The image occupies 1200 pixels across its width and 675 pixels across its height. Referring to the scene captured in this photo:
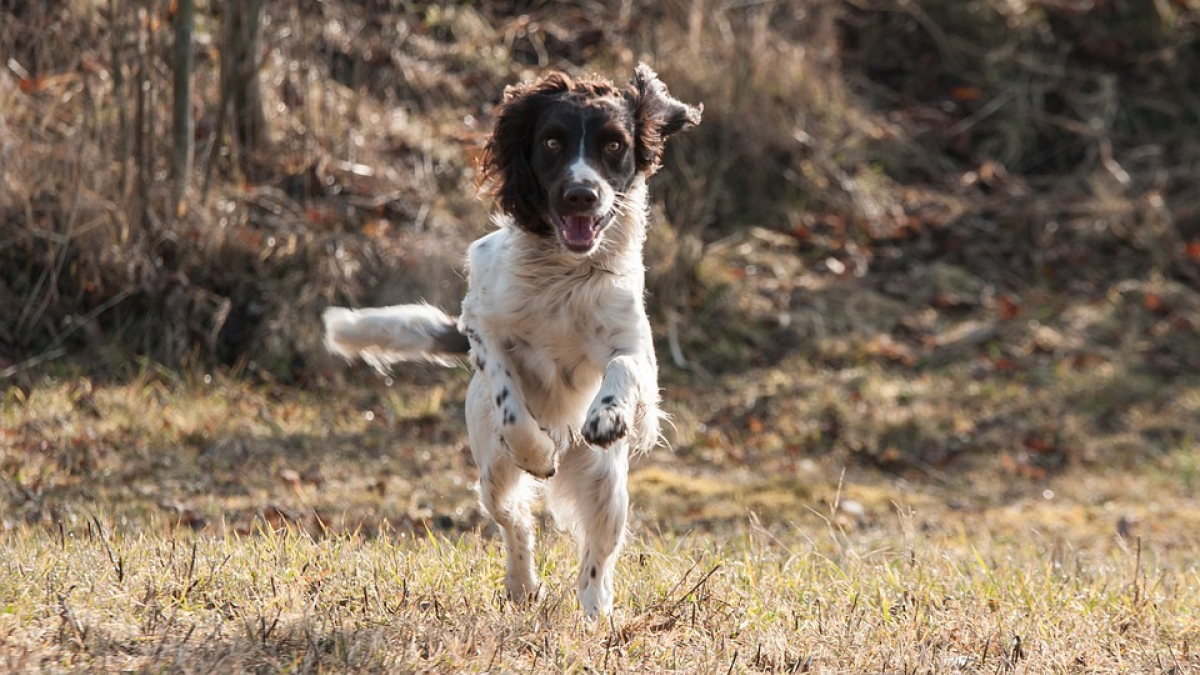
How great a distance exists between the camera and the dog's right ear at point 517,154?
5.01 meters

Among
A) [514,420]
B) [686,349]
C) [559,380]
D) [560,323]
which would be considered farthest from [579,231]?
[686,349]

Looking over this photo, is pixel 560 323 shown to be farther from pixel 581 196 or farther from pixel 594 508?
pixel 594 508

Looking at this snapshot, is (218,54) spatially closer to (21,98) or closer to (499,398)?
(21,98)

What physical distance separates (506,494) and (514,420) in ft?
1.13

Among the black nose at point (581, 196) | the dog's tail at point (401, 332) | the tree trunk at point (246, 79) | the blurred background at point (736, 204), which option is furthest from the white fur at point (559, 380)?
the tree trunk at point (246, 79)

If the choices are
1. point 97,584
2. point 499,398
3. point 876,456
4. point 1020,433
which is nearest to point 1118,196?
point 1020,433

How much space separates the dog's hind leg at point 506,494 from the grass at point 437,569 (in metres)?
0.10

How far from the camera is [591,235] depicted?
186 inches

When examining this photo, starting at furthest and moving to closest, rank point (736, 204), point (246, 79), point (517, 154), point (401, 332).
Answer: point (736, 204) < point (246, 79) < point (401, 332) < point (517, 154)

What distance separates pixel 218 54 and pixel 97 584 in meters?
6.17

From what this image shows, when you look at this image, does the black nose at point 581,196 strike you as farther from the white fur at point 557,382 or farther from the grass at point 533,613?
the grass at point 533,613

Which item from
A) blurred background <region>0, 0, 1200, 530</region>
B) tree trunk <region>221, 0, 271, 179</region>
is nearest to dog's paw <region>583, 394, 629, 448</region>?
blurred background <region>0, 0, 1200, 530</region>

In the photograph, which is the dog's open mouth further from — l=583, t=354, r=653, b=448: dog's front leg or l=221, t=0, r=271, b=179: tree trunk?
l=221, t=0, r=271, b=179: tree trunk

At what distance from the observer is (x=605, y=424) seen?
170 inches
